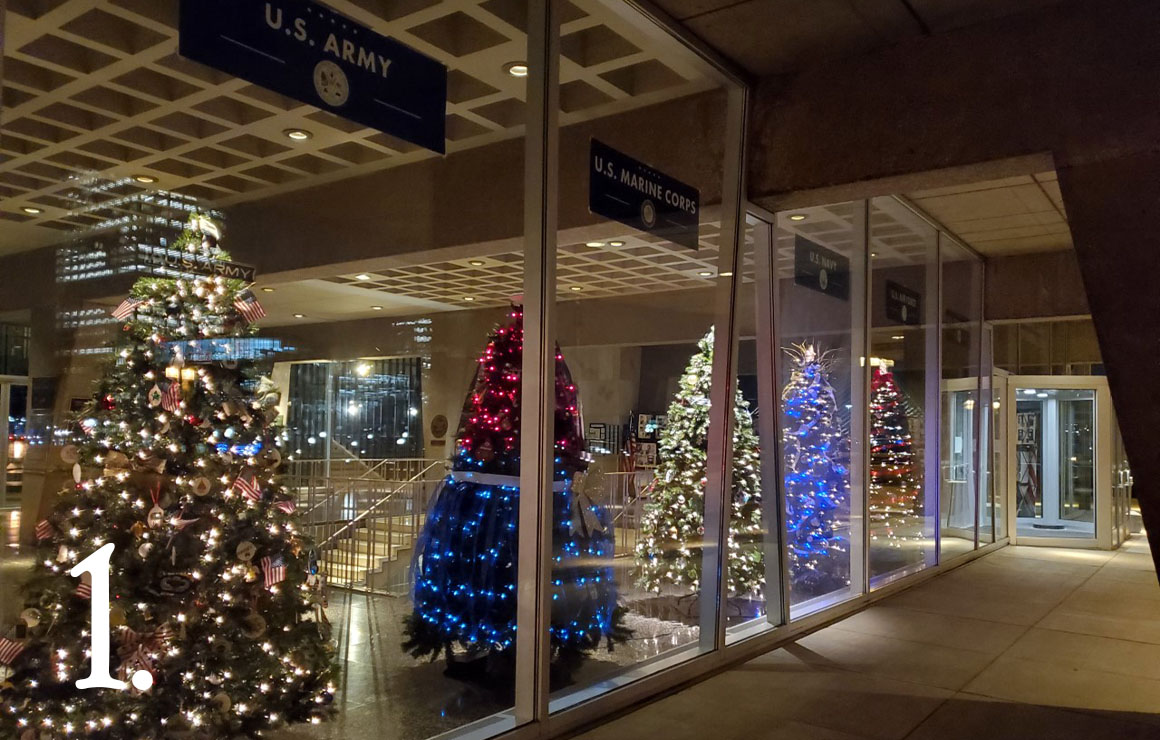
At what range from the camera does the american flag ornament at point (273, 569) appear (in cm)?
362

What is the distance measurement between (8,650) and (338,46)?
8.41 feet

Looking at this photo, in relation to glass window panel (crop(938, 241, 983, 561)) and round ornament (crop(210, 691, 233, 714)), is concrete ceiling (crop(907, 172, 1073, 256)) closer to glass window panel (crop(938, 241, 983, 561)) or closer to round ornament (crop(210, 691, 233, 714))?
glass window panel (crop(938, 241, 983, 561))

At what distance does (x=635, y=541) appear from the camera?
6.18 metres

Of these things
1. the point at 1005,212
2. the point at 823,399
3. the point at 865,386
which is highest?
the point at 1005,212

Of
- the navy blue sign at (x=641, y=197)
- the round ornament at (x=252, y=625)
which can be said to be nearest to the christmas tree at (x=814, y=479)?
the navy blue sign at (x=641, y=197)

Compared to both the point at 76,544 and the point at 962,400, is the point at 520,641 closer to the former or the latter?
the point at 76,544

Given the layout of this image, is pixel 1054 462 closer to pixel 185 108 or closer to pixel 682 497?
pixel 682 497

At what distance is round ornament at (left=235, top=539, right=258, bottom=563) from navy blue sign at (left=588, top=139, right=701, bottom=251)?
254 cm

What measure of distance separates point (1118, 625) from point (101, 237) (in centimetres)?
735

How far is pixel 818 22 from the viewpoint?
4938 mm

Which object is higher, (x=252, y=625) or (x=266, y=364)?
(x=266, y=364)

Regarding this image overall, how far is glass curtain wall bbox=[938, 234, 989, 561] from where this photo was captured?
10.4 metres

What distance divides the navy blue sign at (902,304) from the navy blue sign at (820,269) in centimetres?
108

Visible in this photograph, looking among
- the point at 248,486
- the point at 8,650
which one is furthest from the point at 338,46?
the point at 8,650
